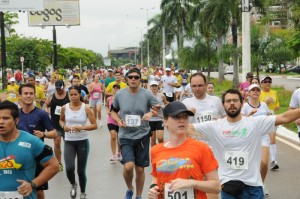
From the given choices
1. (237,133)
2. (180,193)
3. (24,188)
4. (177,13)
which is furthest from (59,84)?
(177,13)

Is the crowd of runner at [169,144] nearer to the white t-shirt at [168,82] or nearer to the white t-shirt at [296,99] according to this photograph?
the white t-shirt at [296,99]

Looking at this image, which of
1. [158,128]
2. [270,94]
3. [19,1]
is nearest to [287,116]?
[270,94]

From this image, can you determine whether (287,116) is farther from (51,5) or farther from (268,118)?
(51,5)

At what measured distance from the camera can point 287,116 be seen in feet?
15.3

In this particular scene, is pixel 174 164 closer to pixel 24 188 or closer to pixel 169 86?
pixel 24 188

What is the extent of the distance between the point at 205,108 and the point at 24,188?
3230mm

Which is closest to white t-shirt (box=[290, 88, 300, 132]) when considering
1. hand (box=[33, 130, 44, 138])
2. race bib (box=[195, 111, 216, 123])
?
race bib (box=[195, 111, 216, 123])

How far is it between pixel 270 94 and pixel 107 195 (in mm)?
3657

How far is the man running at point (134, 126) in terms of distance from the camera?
23.7 feet

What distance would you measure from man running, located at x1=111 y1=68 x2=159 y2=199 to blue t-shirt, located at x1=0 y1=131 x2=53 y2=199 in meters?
3.15

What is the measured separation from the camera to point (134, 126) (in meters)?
7.27

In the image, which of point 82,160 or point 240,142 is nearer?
point 240,142

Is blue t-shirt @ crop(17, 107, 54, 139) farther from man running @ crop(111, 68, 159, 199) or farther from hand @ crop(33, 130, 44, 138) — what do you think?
man running @ crop(111, 68, 159, 199)

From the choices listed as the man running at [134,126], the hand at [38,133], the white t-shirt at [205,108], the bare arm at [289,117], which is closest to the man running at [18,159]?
the hand at [38,133]
